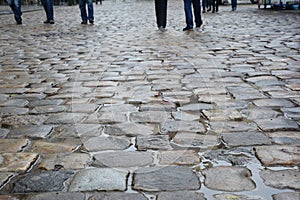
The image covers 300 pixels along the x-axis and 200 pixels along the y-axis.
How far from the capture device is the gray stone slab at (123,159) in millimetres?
2146

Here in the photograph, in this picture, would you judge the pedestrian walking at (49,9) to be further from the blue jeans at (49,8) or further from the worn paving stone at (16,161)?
the worn paving stone at (16,161)

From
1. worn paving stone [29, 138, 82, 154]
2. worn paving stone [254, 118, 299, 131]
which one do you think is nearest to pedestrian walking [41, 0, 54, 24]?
worn paving stone [29, 138, 82, 154]

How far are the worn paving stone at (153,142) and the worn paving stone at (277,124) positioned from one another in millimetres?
659

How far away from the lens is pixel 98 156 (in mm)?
2264

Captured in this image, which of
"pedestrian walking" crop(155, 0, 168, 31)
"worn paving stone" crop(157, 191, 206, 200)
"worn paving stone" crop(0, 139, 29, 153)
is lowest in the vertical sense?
"worn paving stone" crop(157, 191, 206, 200)

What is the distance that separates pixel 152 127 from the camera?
2727mm

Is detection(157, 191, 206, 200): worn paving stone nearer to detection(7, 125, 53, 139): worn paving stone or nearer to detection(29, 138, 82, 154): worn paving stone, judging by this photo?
detection(29, 138, 82, 154): worn paving stone

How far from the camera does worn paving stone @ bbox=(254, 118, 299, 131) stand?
2.62 m

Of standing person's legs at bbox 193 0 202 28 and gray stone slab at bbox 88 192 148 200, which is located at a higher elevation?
standing person's legs at bbox 193 0 202 28

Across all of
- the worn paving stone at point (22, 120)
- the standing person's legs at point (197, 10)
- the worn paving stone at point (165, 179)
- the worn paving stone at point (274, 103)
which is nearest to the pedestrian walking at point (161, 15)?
the standing person's legs at point (197, 10)

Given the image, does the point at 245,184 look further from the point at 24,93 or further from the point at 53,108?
the point at 24,93

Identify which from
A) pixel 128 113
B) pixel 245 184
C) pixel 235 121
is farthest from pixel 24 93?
pixel 245 184

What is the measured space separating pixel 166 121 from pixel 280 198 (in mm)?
1201

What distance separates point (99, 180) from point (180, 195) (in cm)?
41
